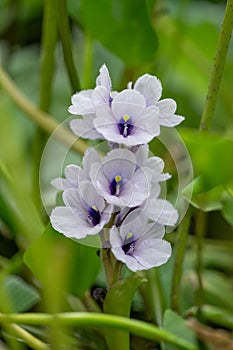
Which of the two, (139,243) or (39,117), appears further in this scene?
(39,117)

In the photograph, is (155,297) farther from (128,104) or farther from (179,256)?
(128,104)

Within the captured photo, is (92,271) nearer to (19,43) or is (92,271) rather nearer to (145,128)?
(145,128)

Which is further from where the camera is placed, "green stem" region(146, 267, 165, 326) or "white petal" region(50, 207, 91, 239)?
"green stem" region(146, 267, 165, 326)

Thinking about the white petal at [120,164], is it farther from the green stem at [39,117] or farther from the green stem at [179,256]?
the green stem at [39,117]

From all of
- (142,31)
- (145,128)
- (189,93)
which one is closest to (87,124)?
(145,128)

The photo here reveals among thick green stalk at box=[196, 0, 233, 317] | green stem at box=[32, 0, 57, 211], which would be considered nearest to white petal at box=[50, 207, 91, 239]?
thick green stalk at box=[196, 0, 233, 317]

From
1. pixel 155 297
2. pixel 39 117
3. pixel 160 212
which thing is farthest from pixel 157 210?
pixel 39 117

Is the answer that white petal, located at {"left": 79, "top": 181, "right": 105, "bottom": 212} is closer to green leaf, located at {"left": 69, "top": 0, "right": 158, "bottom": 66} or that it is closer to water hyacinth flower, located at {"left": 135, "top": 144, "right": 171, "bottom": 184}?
water hyacinth flower, located at {"left": 135, "top": 144, "right": 171, "bottom": 184}
